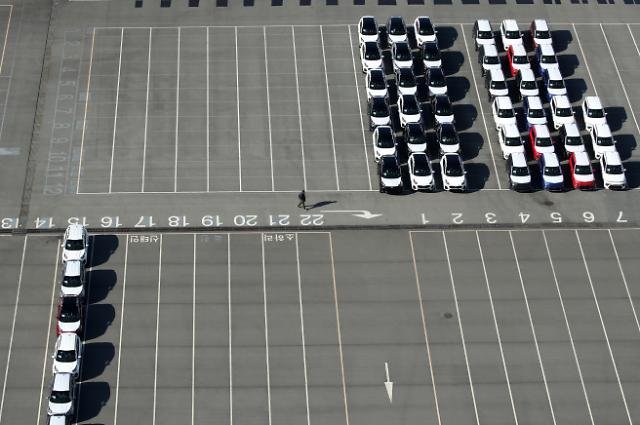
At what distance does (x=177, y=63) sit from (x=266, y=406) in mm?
34936

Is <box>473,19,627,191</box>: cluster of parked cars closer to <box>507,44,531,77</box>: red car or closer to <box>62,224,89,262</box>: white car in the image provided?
<box>507,44,531,77</box>: red car

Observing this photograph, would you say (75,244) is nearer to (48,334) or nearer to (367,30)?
(48,334)

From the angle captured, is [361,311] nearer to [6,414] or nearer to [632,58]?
[6,414]

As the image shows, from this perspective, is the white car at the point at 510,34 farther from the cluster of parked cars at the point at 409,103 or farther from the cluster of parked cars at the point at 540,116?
the cluster of parked cars at the point at 409,103

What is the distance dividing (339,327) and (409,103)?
2142cm

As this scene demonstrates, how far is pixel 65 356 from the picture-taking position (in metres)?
62.7

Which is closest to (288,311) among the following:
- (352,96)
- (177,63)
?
(352,96)

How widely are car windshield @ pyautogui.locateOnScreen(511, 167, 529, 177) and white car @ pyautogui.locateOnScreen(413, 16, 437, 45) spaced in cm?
1693

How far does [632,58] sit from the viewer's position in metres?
86.7

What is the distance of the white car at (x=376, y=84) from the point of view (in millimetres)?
80250

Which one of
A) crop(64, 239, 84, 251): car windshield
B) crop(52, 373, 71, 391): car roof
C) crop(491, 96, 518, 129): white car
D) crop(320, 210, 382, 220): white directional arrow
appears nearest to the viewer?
crop(52, 373, 71, 391): car roof

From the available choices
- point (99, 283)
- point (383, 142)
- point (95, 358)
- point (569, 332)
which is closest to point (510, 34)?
point (383, 142)

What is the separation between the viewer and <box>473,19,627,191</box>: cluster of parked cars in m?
74.8

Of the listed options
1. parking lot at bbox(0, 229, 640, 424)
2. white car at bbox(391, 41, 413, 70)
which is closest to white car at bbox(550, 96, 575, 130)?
parking lot at bbox(0, 229, 640, 424)
